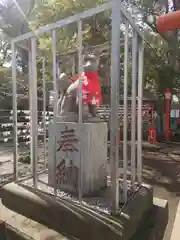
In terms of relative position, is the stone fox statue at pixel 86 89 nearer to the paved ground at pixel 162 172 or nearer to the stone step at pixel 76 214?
the stone step at pixel 76 214

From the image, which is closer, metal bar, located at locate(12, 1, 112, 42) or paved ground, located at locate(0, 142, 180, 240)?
metal bar, located at locate(12, 1, 112, 42)

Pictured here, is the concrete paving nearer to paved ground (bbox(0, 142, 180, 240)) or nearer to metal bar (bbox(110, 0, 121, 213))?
metal bar (bbox(110, 0, 121, 213))

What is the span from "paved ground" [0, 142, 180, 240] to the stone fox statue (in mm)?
1538

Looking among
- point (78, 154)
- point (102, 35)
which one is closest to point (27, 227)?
point (78, 154)

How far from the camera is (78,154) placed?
2064mm

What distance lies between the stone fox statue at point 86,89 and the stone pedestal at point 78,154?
22cm

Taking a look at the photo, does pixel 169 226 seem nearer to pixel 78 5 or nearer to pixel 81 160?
pixel 81 160

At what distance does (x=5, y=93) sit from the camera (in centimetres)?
984

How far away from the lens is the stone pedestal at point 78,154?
2.03 metres

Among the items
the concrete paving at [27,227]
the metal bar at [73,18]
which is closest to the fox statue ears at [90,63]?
the metal bar at [73,18]

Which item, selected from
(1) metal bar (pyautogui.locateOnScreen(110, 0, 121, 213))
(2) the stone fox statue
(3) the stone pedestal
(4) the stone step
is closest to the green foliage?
(2) the stone fox statue

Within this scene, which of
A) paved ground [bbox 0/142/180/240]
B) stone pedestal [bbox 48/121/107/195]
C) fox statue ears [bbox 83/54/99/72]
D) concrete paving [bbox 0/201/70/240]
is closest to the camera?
concrete paving [bbox 0/201/70/240]

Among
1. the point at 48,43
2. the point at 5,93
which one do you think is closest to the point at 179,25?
the point at 48,43

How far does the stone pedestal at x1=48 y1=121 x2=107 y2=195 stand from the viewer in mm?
2031
